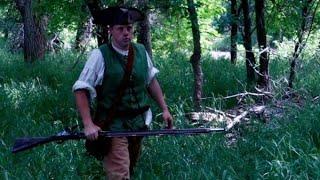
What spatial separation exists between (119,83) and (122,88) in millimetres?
53

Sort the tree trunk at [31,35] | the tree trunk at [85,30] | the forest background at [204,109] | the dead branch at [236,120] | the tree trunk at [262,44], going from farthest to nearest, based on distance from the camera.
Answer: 1. the tree trunk at [31,35]
2. the tree trunk at [85,30]
3. the tree trunk at [262,44]
4. the dead branch at [236,120]
5. the forest background at [204,109]

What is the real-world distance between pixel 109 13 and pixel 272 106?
3.25 metres


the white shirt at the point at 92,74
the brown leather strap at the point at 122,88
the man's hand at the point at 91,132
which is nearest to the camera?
the man's hand at the point at 91,132

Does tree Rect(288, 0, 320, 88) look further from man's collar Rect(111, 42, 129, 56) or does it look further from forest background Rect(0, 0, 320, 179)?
man's collar Rect(111, 42, 129, 56)

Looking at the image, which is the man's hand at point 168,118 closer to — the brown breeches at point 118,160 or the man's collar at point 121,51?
the brown breeches at point 118,160

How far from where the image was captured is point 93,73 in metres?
4.24

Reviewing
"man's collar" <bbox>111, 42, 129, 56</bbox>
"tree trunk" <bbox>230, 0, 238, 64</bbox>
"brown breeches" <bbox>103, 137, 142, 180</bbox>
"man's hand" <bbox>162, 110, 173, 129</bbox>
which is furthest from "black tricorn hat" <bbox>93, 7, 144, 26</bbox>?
"tree trunk" <bbox>230, 0, 238, 64</bbox>

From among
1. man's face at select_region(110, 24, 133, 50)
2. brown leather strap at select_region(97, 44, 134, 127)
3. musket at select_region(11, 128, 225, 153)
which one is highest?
man's face at select_region(110, 24, 133, 50)

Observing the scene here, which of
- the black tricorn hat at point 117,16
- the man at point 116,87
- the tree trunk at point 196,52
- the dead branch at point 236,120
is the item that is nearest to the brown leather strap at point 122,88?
the man at point 116,87

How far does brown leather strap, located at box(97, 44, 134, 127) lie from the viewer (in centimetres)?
431

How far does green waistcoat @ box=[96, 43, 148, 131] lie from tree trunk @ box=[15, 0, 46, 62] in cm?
963

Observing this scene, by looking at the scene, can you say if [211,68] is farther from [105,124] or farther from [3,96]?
[105,124]

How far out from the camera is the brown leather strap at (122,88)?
14.1 ft

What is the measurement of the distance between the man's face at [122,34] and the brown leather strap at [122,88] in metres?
0.10
